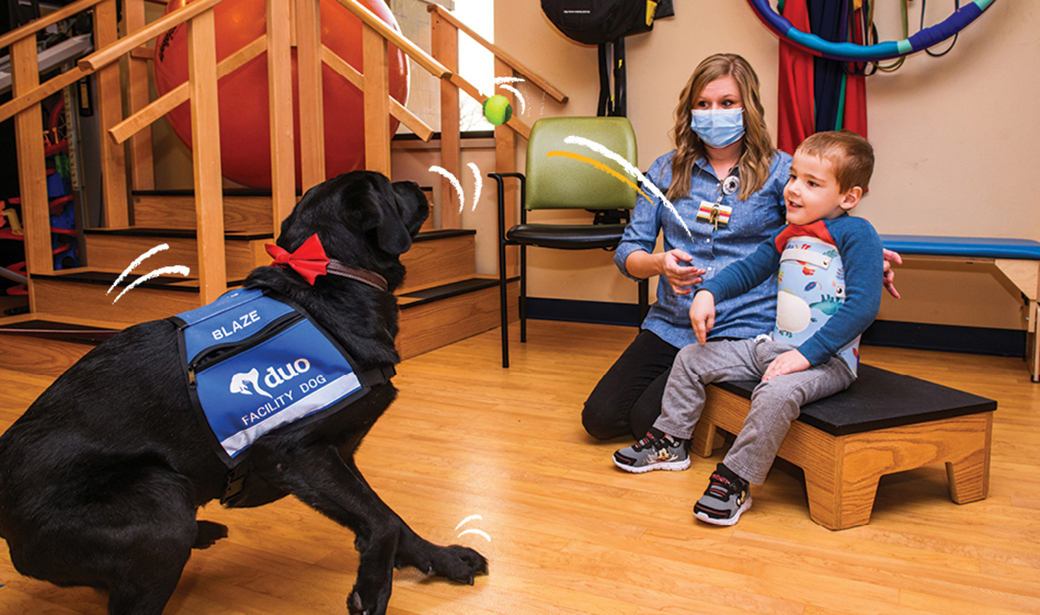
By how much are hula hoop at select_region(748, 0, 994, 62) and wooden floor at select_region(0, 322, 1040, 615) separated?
1.50 m

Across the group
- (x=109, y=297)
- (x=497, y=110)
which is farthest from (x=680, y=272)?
(x=109, y=297)

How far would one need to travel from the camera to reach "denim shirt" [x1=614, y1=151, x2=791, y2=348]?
1873 mm

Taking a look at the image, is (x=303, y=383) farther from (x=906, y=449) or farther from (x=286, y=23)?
(x=286, y=23)

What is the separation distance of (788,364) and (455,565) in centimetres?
83

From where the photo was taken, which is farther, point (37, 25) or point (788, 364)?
A: point (37, 25)

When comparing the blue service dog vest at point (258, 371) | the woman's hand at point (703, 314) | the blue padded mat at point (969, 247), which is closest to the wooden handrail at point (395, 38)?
the woman's hand at point (703, 314)

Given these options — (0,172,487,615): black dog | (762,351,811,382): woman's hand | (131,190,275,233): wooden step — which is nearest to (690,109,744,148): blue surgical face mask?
(762,351,811,382): woman's hand

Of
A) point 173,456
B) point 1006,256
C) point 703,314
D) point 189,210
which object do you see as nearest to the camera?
point 173,456

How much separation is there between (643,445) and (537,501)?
353 mm

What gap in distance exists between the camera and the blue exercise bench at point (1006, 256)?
2.52m

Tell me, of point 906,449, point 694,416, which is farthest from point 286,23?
point 906,449

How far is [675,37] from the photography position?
134 inches

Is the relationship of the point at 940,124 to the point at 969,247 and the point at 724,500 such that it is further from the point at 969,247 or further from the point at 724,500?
the point at 724,500

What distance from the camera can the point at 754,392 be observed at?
1.59 metres
